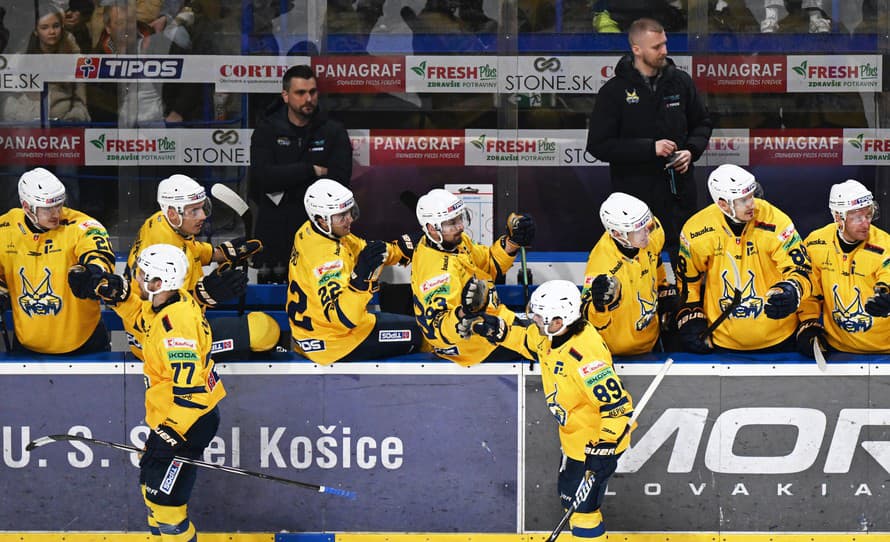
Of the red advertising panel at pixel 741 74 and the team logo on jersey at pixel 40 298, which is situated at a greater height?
the red advertising panel at pixel 741 74

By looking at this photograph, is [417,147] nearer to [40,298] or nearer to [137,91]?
[137,91]

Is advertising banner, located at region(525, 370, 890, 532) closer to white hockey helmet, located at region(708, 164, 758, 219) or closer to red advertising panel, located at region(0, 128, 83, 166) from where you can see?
white hockey helmet, located at region(708, 164, 758, 219)

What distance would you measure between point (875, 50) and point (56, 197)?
575cm

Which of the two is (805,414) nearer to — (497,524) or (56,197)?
(497,524)

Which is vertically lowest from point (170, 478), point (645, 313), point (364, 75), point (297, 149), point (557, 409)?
point (170, 478)

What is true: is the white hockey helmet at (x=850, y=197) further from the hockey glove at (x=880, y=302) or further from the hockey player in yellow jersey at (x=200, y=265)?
the hockey player in yellow jersey at (x=200, y=265)

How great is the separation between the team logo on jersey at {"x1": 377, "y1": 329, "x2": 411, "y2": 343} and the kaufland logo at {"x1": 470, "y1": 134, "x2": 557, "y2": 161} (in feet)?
9.67

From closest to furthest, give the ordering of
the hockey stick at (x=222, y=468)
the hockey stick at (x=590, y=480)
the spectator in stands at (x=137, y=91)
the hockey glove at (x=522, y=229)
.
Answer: the hockey stick at (x=590, y=480), the hockey stick at (x=222, y=468), the hockey glove at (x=522, y=229), the spectator in stands at (x=137, y=91)

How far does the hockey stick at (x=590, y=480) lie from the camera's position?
6781 mm

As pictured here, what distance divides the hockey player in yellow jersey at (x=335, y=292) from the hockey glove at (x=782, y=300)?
1838mm

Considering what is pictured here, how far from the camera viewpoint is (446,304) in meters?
7.44

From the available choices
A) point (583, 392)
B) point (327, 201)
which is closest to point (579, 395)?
point (583, 392)

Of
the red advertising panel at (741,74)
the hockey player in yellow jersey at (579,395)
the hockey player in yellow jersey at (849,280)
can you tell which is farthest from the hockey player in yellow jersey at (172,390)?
the red advertising panel at (741,74)

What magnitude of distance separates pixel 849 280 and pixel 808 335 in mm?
353
